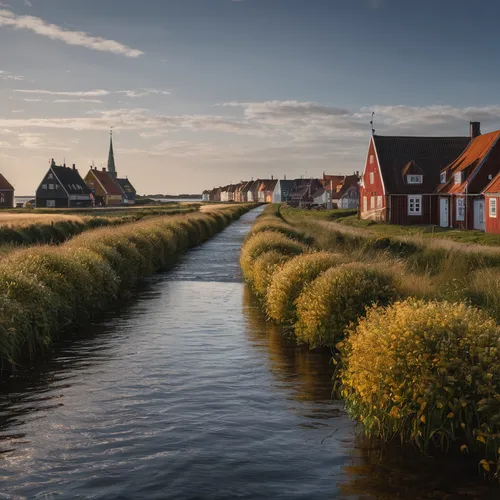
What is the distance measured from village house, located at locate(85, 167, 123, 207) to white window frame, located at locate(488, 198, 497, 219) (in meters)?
123

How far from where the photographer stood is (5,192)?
377 ft

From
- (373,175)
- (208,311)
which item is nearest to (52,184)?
(373,175)

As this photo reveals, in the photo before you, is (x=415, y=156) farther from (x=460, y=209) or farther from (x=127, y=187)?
(x=127, y=187)

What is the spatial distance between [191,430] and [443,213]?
5167cm

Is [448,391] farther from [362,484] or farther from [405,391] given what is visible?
[362,484]

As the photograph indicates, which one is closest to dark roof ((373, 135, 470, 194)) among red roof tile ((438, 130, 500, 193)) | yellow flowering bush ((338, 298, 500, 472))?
red roof tile ((438, 130, 500, 193))

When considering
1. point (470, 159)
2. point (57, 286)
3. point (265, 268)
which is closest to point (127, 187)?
point (470, 159)

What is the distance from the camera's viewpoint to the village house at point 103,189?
158625mm

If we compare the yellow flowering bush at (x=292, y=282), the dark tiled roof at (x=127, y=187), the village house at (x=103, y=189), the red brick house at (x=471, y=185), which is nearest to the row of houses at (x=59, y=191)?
the village house at (x=103, y=189)

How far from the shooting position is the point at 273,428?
11047 mm

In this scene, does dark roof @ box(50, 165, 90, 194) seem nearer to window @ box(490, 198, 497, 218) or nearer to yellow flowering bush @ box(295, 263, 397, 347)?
window @ box(490, 198, 497, 218)

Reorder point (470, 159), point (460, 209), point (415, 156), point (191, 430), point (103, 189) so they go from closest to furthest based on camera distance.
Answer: point (191, 430) < point (460, 209) < point (470, 159) < point (415, 156) < point (103, 189)

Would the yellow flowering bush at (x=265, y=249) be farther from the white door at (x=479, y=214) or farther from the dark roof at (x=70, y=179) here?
the dark roof at (x=70, y=179)

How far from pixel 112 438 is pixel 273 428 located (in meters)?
2.64
